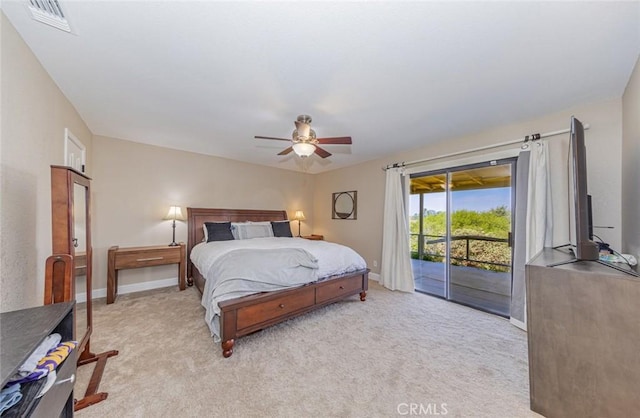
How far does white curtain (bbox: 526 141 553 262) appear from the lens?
8.34ft

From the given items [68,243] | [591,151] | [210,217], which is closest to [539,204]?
[591,151]

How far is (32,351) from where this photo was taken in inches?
31.4

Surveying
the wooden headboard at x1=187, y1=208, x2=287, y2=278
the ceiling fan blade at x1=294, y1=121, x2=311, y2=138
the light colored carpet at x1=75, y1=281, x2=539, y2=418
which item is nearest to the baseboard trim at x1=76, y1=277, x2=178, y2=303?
the wooden headboard at x1=187, y1=208, x2=287, y2=278

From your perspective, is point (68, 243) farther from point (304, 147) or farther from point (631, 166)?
point (631, 166)

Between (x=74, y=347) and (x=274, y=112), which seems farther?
(x=274, y=112)

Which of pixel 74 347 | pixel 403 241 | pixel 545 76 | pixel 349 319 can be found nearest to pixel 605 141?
pixel 545 76

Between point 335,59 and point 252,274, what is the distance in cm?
203

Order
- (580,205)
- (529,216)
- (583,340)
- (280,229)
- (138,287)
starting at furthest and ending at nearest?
(280,229) → (138,287) → (529,216) → (580,205) → (583,340)

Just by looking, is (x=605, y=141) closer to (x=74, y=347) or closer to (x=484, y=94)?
(x=484, y=94)

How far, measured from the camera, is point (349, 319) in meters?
2.79

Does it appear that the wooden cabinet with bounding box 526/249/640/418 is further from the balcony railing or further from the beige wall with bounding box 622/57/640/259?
the balcony railing

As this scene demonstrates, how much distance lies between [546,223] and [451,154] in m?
1.38

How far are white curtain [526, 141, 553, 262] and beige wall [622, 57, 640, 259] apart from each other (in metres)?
0.50

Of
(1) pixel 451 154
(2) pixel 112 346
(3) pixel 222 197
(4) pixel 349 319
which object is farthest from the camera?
(3) pixel 222 197
